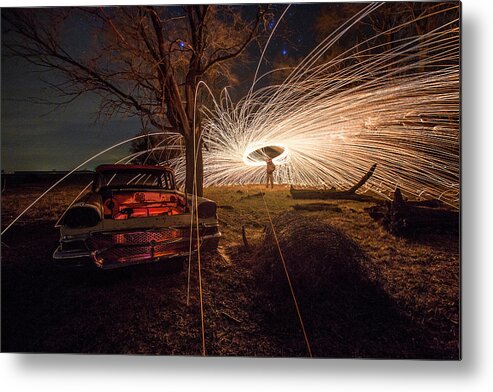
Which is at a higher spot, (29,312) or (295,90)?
(295,90)

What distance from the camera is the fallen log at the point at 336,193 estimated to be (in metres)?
2.44

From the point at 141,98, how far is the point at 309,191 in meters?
1.13

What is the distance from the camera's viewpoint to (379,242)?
2398mm

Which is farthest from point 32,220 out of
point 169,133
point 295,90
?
point 295,90

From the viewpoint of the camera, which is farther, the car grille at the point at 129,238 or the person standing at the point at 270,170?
the person standing at the point at 270,170

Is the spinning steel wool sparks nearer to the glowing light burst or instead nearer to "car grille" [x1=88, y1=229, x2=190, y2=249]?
Result: the glowing light burst

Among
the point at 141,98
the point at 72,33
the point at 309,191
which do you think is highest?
the point at 72,33

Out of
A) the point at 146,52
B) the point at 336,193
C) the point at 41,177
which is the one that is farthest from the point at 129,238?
the point at 336,193

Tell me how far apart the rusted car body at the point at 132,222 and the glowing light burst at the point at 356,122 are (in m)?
0.18

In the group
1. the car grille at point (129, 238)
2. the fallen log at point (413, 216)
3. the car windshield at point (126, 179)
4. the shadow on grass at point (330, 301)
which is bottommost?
the shadow on grass at point (330, 301)

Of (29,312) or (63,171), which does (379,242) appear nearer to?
(63,171)

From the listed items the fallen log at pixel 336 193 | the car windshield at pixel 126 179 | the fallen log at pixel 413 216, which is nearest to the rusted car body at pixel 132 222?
the car windshield at pixel 126 179

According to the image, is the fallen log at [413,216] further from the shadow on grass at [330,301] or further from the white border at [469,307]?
the shadow on grass at [330,301]

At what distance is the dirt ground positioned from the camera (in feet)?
7.71
